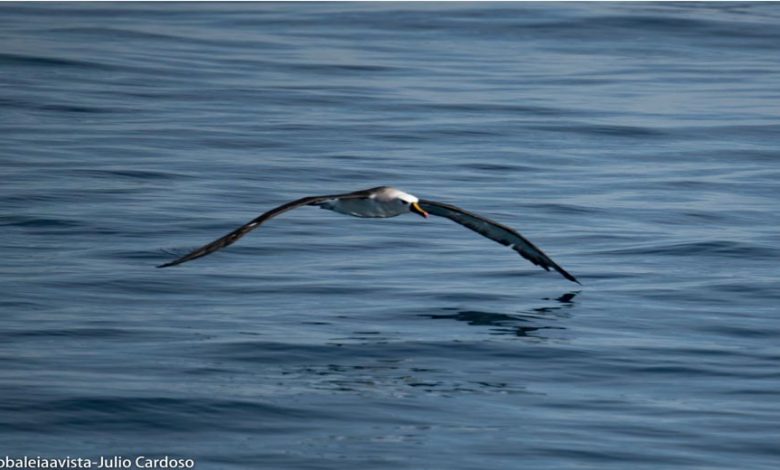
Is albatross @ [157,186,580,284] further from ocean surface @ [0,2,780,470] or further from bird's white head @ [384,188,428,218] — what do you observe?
ocean surface @ [0,2,780,470]

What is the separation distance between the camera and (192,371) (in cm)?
1424

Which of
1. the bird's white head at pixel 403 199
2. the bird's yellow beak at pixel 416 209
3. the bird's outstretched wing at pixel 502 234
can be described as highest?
the bird's white head at pixel 403 199

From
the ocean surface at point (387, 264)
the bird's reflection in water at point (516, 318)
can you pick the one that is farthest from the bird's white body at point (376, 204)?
the bird's reflection in water at point (516, 318)

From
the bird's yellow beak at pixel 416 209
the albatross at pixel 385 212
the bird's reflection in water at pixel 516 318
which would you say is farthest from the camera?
the bird's reflection in water at pixel 516 318

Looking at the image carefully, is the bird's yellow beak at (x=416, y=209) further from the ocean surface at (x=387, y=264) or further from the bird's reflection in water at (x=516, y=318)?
the bird's reflection in water at (x=516, y=318)

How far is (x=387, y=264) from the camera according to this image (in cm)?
1905

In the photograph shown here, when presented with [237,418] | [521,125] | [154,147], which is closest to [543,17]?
[521,125]

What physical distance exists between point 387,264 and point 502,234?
225 centimetres

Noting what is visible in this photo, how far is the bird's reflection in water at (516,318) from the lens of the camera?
1598cm

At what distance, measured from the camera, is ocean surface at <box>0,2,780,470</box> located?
1286cm

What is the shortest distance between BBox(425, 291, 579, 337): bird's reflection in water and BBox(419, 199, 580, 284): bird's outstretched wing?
2.13 feet

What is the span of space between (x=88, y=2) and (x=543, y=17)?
16973mm

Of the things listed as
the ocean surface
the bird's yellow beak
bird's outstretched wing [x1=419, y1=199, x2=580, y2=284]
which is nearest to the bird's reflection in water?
the ocean surface

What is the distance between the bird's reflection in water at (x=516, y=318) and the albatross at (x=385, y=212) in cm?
65
